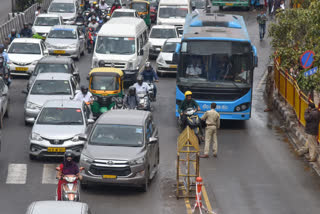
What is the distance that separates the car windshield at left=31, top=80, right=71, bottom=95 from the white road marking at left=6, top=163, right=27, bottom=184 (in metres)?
5.34

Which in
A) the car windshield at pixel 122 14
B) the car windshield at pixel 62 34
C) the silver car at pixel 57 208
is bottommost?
the car windshield at pixel 122 14

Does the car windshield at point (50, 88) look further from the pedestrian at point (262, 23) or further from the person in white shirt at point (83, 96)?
the pedestrian at point (262, 23)

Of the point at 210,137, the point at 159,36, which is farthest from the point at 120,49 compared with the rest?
the point at 210,137

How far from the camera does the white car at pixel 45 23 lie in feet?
141

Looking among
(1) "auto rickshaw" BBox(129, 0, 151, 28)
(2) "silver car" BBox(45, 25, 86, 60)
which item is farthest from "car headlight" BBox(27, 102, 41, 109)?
(1) "auto rickshaw" BBox(129, 0, 151, 28)

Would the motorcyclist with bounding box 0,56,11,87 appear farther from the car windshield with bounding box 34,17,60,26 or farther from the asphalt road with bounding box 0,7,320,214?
the car windshield with bounding box 34,17,60,26

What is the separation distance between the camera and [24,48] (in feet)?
111

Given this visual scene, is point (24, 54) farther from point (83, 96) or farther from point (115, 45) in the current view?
point (83, 96)

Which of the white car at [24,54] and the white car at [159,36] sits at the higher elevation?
the white car at [24,54]

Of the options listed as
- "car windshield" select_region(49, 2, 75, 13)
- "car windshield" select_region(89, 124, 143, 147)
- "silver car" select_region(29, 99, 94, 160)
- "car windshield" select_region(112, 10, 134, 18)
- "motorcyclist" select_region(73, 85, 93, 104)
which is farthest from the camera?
"car windshield" select_region(49, 2, 75, 13)

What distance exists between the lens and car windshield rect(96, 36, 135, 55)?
3341 cm

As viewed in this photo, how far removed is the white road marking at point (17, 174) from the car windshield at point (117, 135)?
2.16 meters

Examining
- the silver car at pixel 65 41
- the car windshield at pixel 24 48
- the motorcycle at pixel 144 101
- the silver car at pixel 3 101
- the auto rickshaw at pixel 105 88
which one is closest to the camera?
the silver car at pixel 3 101

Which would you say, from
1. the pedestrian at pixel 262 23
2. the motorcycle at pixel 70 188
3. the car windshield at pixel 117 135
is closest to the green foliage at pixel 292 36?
the car windshield at pixel 117 135
